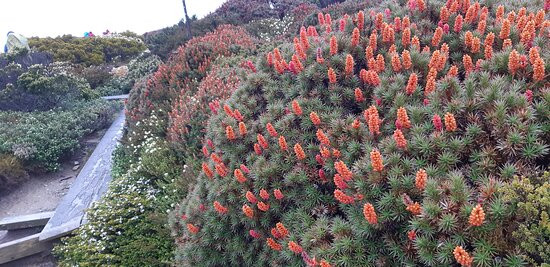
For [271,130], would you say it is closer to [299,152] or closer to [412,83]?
[299,152]

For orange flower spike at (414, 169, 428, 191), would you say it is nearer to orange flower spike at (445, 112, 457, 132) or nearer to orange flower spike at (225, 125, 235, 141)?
orange flower spike at (445, 112, 457, 132)

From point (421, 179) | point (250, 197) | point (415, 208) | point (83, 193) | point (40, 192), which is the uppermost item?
point (421, 179)

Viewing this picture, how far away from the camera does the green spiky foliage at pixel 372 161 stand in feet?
7.08

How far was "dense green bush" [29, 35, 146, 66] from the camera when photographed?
63.1 ft

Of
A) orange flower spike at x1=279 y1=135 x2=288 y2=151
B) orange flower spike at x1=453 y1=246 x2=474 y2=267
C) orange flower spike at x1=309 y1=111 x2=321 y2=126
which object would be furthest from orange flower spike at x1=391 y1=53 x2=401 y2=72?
orange flower spike at x1=453 y1=246 x2=474 y2=267

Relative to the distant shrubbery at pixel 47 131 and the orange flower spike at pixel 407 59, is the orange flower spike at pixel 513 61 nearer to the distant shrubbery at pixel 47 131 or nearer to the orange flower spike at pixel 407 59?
the orange flower spike at pixel 407 59

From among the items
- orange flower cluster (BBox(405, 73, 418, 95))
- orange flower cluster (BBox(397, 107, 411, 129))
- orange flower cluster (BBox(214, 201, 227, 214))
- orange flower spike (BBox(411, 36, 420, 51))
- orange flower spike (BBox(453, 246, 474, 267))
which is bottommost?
orange flower cluster (BBox(214, 201, 227, 214))

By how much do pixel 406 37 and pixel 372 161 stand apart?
1718 millimetres

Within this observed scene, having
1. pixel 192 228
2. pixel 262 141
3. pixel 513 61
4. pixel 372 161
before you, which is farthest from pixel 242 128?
pixel 513 61

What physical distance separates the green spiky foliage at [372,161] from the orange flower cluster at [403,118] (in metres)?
0.02

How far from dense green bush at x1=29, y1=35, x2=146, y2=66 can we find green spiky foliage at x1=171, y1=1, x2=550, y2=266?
1778 centimetres

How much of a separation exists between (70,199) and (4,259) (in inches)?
57.0

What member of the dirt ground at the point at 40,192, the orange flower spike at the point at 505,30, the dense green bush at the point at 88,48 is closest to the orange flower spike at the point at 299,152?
the orange flower spike at the point at 505,30

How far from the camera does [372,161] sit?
2.43 meters
